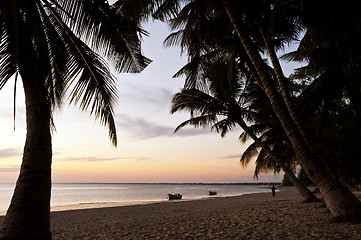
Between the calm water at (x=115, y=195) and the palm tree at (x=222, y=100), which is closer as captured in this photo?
the palm tree at (x=222, y=100)

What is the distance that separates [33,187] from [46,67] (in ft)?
6.95

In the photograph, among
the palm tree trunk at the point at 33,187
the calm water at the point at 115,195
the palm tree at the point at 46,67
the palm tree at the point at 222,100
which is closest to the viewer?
the palm tree at the point at 46,67

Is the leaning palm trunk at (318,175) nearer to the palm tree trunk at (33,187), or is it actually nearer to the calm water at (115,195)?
the palm tree trunk at (33,187)

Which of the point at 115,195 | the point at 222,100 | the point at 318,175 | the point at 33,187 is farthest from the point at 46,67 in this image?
the point at 115,195

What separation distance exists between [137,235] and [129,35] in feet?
14.7

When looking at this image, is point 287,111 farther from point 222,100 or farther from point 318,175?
point 222,100

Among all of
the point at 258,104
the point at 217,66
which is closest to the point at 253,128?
the point at 258,104

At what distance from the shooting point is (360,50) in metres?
7.46

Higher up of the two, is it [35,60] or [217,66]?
[217,66]

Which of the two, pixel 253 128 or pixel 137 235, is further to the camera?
pixel 253 128

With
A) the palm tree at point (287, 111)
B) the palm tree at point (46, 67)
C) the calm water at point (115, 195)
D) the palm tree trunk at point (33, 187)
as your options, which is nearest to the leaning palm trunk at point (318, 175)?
the palm tree at point (287, 111)

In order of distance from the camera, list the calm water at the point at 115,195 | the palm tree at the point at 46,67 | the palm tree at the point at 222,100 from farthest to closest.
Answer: the calm water at the point at 115,195, the palm tree at the point at 222,100, the palm tree at the point at 46,67

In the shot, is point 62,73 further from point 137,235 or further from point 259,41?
point 259,41

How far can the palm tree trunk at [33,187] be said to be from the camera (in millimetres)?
3475
